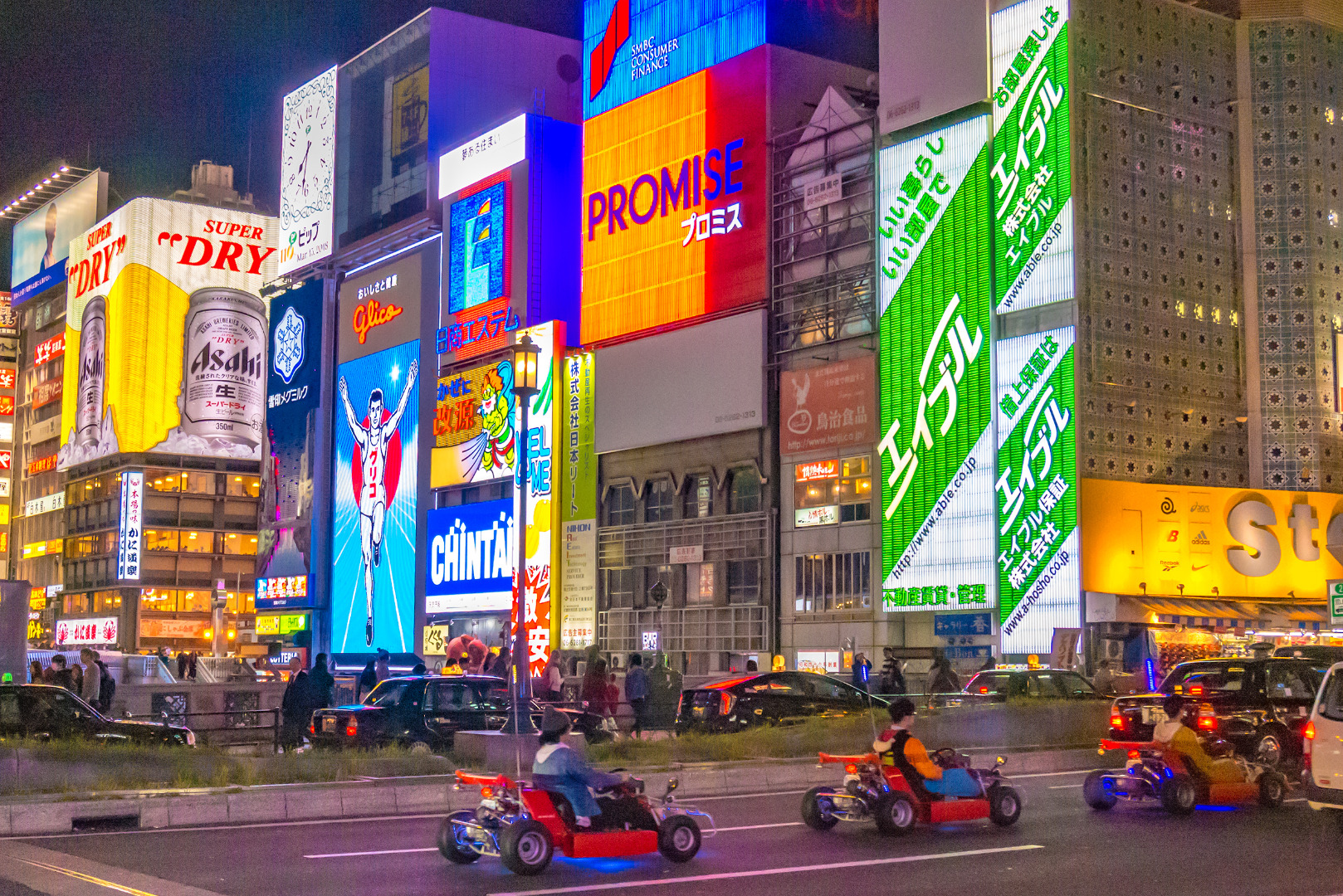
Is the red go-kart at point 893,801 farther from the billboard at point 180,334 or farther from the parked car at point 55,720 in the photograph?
the billboard at point 180,334

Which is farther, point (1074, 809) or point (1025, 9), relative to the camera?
point (1025, 9)

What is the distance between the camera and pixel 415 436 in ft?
274

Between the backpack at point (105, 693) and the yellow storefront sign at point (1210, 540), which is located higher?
the yellow storefront sign at point (1210, 540)

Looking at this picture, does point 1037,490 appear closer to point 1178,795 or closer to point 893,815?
point 1178,795

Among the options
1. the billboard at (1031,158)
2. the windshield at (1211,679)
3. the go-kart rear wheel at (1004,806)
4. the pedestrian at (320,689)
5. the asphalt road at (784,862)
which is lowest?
the asphalt road at (784,862)

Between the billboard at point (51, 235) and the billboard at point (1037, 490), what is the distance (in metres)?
101

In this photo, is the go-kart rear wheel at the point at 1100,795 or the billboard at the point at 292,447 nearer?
the go-kart rear wheel at the point at 1100,795

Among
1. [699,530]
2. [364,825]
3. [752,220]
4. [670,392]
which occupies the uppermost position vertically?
[752,220]

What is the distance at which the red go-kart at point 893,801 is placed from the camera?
13523 mm

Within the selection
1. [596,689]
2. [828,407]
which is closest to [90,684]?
[596,689]

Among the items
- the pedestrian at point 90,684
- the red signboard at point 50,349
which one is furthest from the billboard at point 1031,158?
the red signboard at point 50,349

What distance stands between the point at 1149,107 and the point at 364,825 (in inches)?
1702

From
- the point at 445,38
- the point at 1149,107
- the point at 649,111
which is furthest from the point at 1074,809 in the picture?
the point at 445,38

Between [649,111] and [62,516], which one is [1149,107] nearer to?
[649,111]
